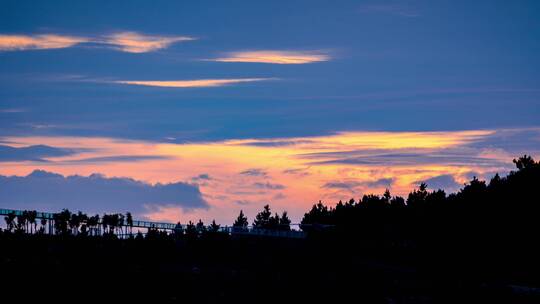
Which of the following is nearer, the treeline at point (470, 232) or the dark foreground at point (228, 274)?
the dark foreground at point (228, 274)

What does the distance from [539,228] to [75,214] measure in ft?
329

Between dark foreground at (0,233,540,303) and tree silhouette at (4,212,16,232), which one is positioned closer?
dark foreground at (0,233,540,303)

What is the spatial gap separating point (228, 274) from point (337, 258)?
21123 mm

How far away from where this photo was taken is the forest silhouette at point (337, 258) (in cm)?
9488

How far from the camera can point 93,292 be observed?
91812mm

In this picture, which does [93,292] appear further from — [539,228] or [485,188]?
[485,188]

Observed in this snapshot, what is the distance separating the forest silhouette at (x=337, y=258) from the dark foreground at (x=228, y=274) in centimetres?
20

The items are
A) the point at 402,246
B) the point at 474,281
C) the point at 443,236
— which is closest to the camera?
the point at 474,281

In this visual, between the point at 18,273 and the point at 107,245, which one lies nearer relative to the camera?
the point at 18,273

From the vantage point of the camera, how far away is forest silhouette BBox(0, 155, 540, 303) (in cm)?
9488

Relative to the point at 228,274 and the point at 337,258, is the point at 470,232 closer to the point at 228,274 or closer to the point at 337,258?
the point at 337,258

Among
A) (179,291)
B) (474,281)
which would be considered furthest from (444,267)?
(179,291)

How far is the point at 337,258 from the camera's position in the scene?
127 m

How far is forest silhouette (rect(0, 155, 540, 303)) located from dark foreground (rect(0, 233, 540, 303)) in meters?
0.20
